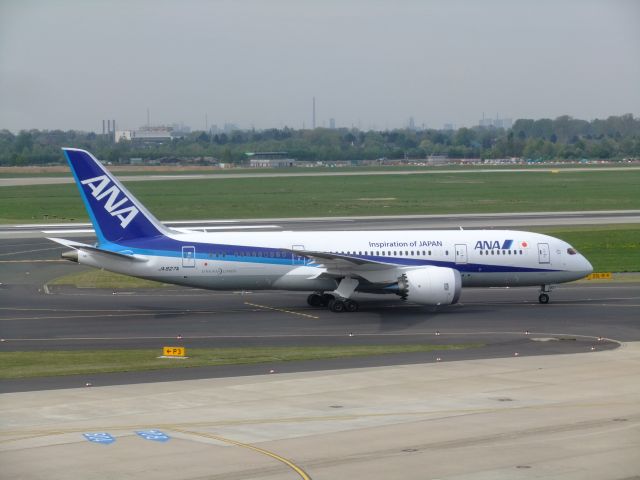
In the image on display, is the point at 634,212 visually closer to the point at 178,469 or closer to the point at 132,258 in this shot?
the point at 132,258

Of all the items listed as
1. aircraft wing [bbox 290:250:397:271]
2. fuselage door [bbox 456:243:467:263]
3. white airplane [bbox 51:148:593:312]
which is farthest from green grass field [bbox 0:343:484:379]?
fuselage door [bbox 456:243:467:263]

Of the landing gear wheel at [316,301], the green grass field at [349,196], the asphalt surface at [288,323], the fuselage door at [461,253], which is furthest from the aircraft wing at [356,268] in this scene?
the green grass field at [349,196]

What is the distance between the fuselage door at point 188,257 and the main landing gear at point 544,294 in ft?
57.1

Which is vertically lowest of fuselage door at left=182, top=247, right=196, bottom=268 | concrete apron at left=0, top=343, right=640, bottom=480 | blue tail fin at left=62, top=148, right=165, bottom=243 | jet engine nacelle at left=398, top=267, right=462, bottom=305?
concrete apron at left=0, top=343, right=640, bottom=480

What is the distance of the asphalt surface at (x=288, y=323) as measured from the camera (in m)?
38.7

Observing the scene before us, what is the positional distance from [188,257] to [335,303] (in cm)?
736

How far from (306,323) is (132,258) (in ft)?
29.7

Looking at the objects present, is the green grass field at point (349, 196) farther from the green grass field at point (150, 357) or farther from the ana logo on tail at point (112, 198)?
the green grass field at point (150, 357)

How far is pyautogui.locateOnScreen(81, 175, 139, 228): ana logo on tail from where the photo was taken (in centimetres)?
4947

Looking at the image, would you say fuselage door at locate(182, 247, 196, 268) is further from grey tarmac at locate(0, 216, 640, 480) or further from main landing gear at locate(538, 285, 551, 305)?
main landing gear at locate(538, 285, 551, 305)

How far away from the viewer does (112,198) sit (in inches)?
1953

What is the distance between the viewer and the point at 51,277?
63188 mm

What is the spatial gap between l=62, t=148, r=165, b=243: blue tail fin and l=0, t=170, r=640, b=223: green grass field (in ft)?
182

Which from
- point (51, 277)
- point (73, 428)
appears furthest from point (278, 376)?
point (51, 277)
